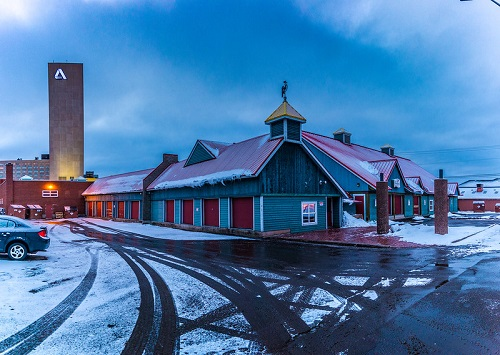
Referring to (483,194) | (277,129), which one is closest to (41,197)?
(277,129)

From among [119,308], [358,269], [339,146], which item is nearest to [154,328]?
[119,308]

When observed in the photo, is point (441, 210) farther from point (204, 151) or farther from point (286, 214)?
point (204, 151)

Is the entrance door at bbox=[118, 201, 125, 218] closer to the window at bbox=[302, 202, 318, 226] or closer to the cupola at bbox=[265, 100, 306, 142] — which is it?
the cupola at bbox=[265, 100, 306, 142]

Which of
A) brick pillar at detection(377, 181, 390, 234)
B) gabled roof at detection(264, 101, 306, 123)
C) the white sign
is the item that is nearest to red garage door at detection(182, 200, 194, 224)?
gabled roof at detection(264, 101, 306, 123)

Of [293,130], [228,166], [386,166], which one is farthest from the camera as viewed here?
[386,166]

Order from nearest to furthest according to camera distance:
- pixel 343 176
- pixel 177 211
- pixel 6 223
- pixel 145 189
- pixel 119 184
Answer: pixel 6 223 → pixel 177 211 → pixel 343 176 → pixel 145 189 → pixel 119 184

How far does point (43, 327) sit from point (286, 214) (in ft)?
58.6

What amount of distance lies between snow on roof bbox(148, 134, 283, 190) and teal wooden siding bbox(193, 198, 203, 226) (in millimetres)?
1475

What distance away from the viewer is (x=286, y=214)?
73.9 ft

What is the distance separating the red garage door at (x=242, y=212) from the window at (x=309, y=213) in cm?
413

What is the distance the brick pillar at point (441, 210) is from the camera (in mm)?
17688

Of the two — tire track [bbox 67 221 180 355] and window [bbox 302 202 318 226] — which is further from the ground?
window [bbox 302 202 318 226]

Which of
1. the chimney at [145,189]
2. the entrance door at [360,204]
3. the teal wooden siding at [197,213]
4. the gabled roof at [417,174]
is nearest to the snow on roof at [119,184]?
the chimney at [145,189]

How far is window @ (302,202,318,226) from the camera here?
23858mm
